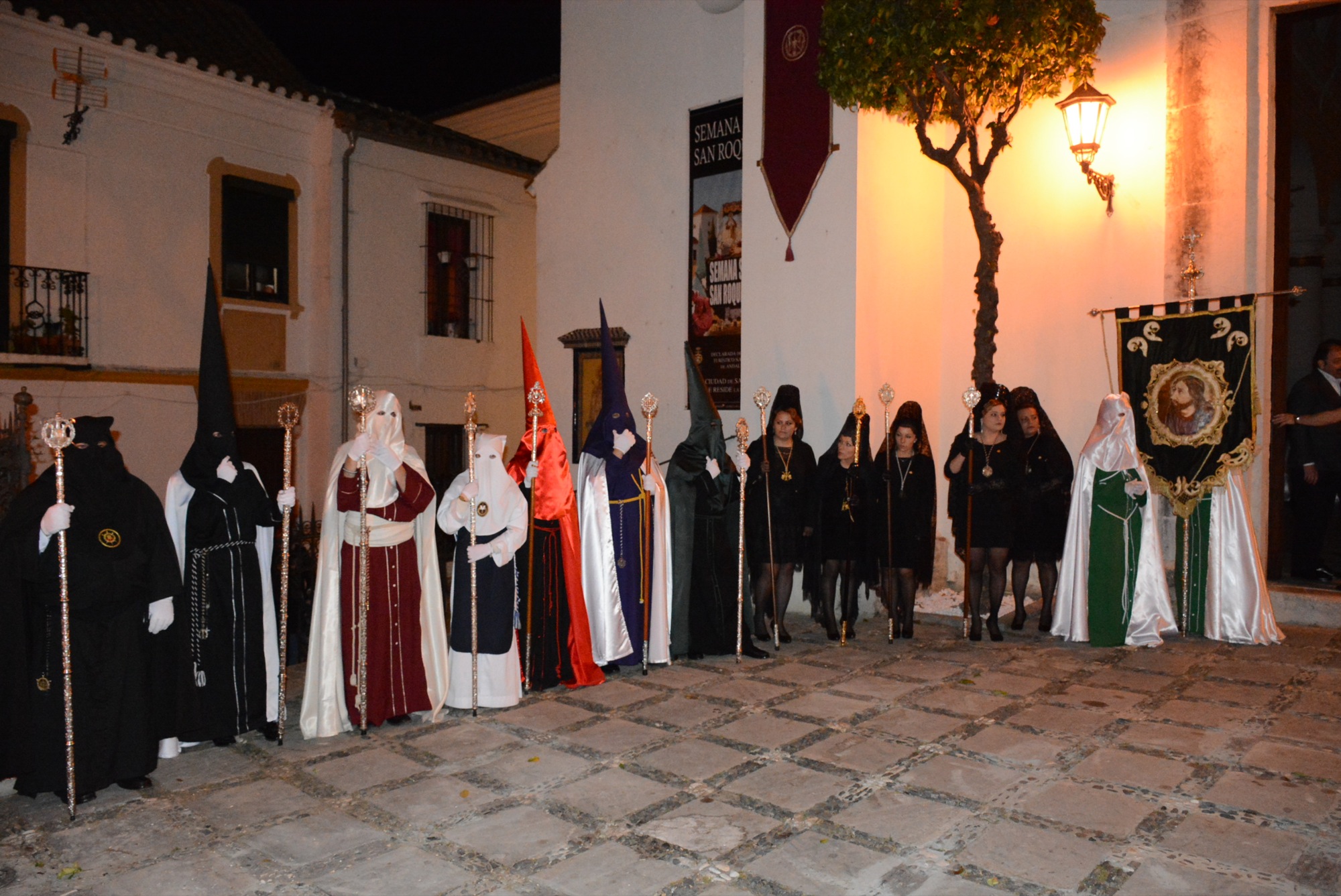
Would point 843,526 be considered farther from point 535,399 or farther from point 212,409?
point 212,409

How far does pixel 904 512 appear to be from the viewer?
704cm

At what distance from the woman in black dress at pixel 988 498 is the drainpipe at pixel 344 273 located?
898 centimetres

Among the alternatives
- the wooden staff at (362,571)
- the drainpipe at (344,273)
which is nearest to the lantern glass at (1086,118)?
the wooden staff at (362,571)

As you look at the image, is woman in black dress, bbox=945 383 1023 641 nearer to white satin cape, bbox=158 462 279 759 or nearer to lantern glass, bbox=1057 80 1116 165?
lantern glass, bbox=1057 80 1116 165

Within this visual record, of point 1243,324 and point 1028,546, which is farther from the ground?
point 1243,324

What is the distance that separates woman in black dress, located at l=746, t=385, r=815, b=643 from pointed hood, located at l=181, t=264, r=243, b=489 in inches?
144

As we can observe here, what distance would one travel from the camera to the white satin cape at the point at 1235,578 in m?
6.87

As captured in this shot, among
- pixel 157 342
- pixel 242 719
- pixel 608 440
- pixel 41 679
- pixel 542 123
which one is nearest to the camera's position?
pixel 41 679

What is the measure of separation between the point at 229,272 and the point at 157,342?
1.37 metres

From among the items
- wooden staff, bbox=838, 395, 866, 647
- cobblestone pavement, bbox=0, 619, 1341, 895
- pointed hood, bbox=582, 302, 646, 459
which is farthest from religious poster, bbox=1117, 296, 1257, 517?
pointed hood, bbox=582, 302, 646, 459

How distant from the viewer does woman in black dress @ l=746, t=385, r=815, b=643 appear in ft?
23.2

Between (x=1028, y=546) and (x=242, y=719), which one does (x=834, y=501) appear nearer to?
(x=1028, y=546)

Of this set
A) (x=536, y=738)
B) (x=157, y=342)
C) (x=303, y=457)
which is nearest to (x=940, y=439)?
(x=536, y=738)

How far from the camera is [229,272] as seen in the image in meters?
12.3
